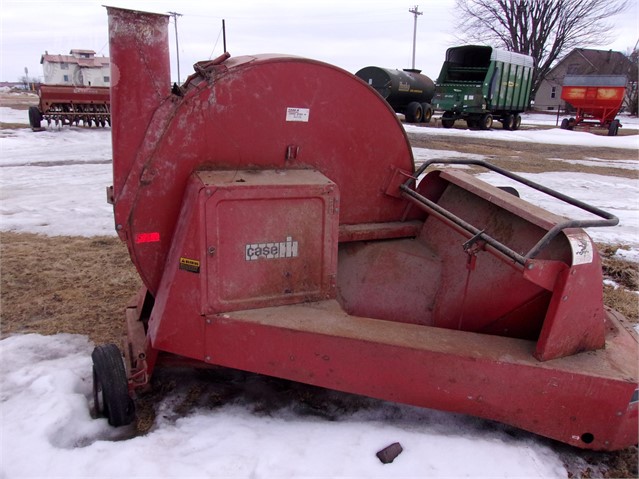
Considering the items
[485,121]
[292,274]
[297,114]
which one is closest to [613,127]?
[485,121]

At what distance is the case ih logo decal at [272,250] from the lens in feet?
8.73

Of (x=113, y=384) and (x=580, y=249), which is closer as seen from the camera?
(x=580, y=249)

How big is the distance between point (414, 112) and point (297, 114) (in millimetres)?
22028

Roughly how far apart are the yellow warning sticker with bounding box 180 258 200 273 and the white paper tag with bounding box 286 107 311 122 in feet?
3.05

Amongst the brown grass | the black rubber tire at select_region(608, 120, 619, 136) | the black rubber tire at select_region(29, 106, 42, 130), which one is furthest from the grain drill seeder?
the black rubber tire at select_region(608, 120, 619, 136)

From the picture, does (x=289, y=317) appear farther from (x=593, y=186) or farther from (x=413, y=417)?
(x=593, y=186)

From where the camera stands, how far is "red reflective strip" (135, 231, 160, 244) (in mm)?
2713

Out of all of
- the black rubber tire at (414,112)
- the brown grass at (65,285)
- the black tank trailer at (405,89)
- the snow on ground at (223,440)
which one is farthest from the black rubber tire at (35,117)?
the snow on ground at (223,440)

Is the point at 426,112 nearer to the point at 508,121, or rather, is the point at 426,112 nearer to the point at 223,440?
the point at 508,121

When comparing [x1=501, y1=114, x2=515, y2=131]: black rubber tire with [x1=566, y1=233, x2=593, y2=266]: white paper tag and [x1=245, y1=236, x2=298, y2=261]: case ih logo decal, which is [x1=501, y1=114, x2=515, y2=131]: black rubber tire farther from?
[x1=245, y1=236, x2=298, y2=261]: case ih logo decal

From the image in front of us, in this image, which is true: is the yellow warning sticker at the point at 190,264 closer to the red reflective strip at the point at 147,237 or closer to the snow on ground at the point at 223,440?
the red reflective strip at the point at 147,237

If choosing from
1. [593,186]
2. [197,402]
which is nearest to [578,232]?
[197,402]

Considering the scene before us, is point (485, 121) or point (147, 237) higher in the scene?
point (485, 121)

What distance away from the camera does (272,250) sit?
2.71 meters
